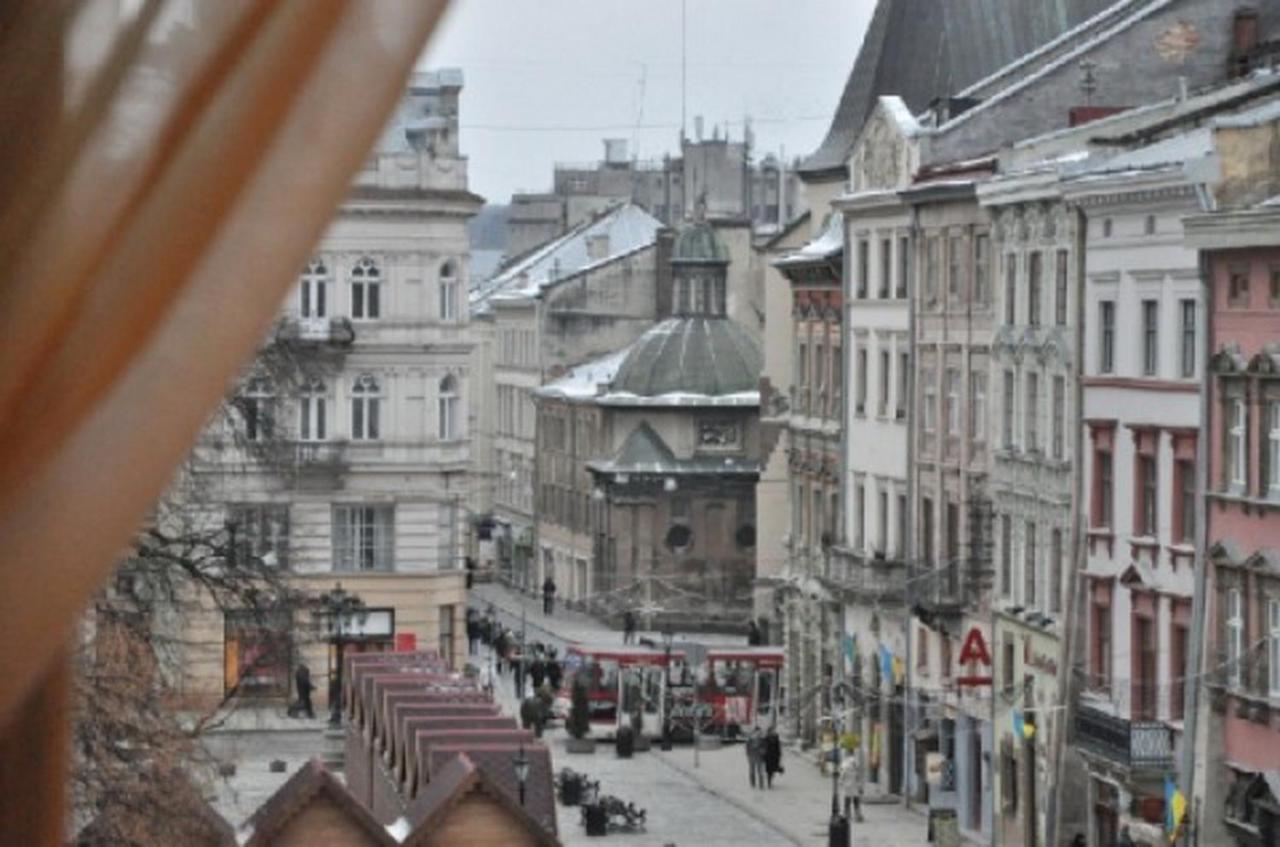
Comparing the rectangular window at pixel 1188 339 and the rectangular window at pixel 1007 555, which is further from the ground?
the rectangular window at pixel 1188 339

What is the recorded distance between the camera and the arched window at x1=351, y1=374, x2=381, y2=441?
67.9 meters

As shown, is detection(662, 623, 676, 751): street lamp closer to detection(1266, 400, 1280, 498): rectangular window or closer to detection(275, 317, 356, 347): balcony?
detection(275, 317, 356, 347): balcony

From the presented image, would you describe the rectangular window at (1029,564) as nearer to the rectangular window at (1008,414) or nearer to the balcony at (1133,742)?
the rectangular window at (1008,414)

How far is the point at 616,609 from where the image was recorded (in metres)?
88.2

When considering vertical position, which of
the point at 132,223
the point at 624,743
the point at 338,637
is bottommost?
the point at 624,743

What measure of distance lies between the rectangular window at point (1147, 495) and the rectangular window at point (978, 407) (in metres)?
9.01

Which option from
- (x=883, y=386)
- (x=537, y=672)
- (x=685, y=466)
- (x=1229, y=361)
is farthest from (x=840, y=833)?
(x=685, y=466)

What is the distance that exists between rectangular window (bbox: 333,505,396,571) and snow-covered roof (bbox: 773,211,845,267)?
834 centimetres

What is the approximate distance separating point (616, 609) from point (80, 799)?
6903 cm

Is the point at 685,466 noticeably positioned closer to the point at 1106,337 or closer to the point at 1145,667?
the point at 1106,337

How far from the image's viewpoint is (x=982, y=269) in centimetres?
5056

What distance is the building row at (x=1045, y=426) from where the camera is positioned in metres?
37.6

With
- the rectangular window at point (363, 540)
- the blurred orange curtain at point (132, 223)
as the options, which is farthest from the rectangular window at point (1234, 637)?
the blurred orange curtain at point (132, 223)

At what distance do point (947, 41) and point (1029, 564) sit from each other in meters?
18.8
